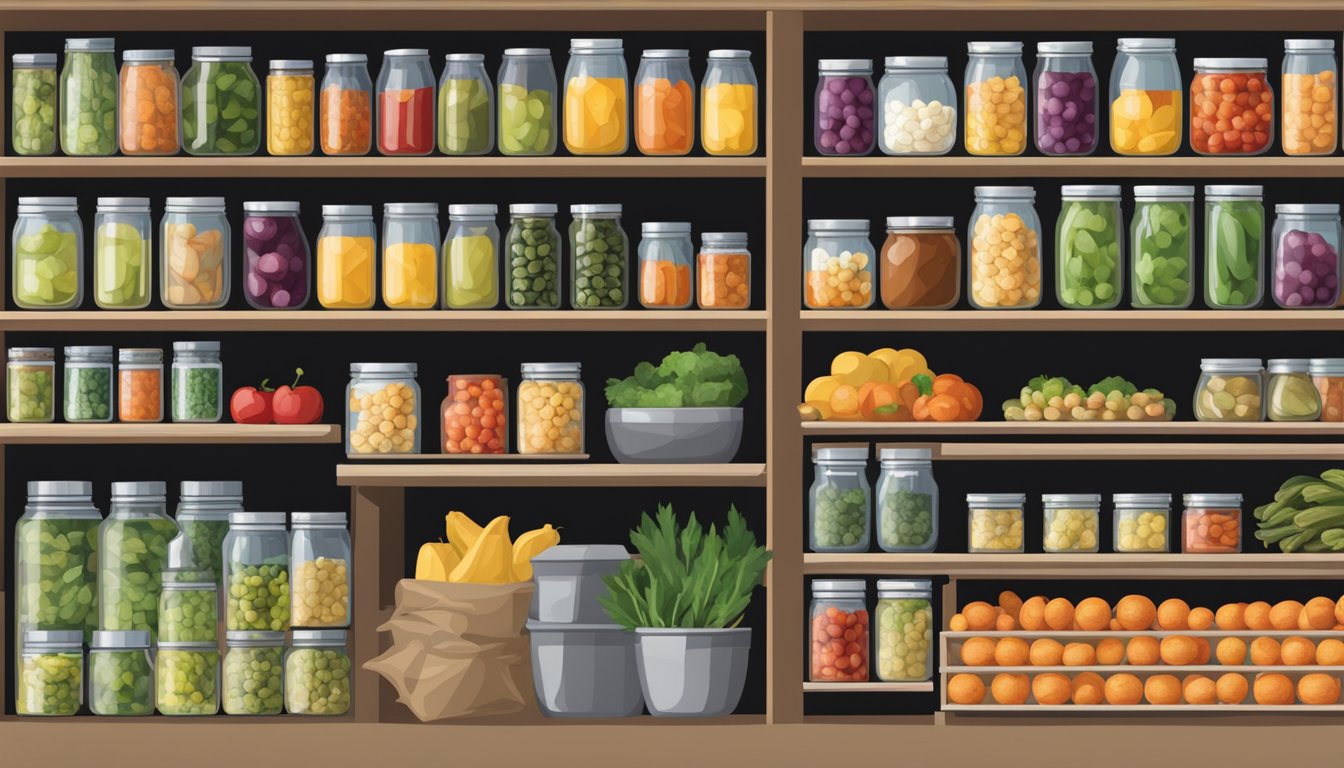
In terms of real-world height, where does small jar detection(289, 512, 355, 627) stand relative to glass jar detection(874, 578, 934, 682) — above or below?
above

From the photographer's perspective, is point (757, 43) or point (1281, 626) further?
point (757, 43)

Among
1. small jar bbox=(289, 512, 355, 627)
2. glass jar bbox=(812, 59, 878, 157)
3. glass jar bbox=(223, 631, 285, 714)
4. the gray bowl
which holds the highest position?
glass jar bbox=(812, 59, 878, 157)

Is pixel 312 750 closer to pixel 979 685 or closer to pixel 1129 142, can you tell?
pixel 979 685

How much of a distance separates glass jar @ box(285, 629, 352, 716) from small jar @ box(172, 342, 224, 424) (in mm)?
567

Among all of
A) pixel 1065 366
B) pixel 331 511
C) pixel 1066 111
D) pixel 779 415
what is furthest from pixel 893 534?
pixel 331 511

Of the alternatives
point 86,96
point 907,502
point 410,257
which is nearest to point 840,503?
point 907,502

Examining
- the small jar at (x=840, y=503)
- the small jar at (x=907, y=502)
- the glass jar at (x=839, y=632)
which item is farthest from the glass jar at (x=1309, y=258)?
the glass jar at (x=839, y=632)

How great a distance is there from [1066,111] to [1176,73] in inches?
10.8

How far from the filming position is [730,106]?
15.2 ft

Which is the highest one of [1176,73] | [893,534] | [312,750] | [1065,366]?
[1176,73]

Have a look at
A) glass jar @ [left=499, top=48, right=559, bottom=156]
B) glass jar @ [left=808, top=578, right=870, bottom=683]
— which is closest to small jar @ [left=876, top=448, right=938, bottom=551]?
glass jar @ [left=808, top=578, right=870, bottom=683]

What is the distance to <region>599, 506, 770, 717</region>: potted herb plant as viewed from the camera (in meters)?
4.51

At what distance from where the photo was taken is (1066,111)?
4.60 metres

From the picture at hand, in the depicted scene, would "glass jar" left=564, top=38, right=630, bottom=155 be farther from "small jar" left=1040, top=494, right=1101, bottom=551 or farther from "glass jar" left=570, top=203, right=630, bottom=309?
"small jar" left=1040, top=494, right=1101, bottom=551
